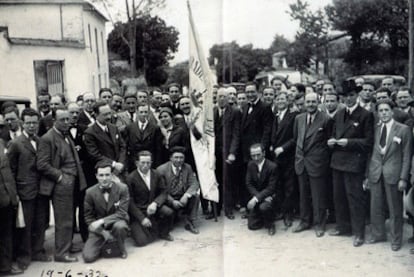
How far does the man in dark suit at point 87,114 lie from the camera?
6.01 meters

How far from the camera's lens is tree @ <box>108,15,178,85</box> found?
7371 mm

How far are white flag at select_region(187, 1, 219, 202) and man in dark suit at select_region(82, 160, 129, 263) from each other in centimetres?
122

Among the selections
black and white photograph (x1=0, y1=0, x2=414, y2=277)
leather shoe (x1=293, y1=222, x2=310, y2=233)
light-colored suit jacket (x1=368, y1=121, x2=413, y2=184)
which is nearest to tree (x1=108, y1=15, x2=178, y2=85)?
black and white photograph (x1=0, y1=0, x2=414, y2=277)

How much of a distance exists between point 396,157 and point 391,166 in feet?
0.35

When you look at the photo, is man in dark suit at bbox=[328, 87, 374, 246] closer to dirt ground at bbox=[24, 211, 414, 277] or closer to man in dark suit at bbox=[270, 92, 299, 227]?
dirt ground at bbox=[24, 211, 414, 277]

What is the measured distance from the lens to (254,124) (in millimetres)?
6422

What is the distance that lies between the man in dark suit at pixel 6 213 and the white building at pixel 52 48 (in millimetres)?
2587

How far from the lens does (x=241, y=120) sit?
21.5 feet

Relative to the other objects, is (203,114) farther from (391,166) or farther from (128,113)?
(391,166)

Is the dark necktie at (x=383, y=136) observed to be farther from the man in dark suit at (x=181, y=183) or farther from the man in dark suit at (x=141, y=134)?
the man in dark suit at (x=141, y=134)

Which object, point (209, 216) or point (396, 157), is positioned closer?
point (396, 157)

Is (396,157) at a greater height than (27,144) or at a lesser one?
lesser

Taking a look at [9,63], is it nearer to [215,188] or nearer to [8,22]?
[8,22]

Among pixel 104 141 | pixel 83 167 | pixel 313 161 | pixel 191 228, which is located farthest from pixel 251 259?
pixel 83 167
